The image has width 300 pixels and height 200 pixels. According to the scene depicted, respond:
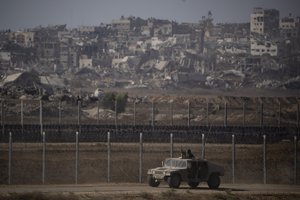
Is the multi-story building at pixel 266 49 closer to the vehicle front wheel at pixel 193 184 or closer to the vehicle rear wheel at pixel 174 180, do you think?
the vehicle front wheel at pixel 193 184

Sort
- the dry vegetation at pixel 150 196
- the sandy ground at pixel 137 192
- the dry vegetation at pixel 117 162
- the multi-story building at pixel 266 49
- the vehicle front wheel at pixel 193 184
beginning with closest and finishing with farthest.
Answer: the dry vegetation at pixel 150 196, the sandy ground at pixel 137 192, the vehicle front wheel at pixel 193 184, the dry vegetation at pixel 117 162, the multi-story building at pixel 266 49

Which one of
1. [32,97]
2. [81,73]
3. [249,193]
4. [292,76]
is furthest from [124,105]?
[81,73]

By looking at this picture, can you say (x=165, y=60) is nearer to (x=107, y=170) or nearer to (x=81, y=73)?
(x=81, y=73)

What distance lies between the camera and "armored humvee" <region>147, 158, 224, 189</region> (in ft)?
114

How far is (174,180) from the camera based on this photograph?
1372 inches

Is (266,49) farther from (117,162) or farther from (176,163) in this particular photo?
(176,163)

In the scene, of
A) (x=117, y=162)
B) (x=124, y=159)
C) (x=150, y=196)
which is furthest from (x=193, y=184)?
(x=124, y=159)

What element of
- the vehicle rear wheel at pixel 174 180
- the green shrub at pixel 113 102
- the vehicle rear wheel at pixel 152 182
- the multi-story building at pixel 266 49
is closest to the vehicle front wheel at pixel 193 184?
the vehicle rear wheel at pixel 174 180

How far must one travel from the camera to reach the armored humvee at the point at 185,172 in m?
34.7

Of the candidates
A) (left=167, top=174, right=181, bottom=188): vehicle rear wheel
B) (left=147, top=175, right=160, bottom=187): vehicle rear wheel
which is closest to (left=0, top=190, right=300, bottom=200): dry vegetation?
(left=167, top=174, right=181, bottom=188): vehicle rear wheel

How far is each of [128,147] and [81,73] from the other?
405ft

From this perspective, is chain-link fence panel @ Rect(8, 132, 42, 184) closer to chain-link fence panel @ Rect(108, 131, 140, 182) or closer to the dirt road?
the dirt road

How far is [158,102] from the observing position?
9706cm

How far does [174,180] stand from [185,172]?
1.46 ft
